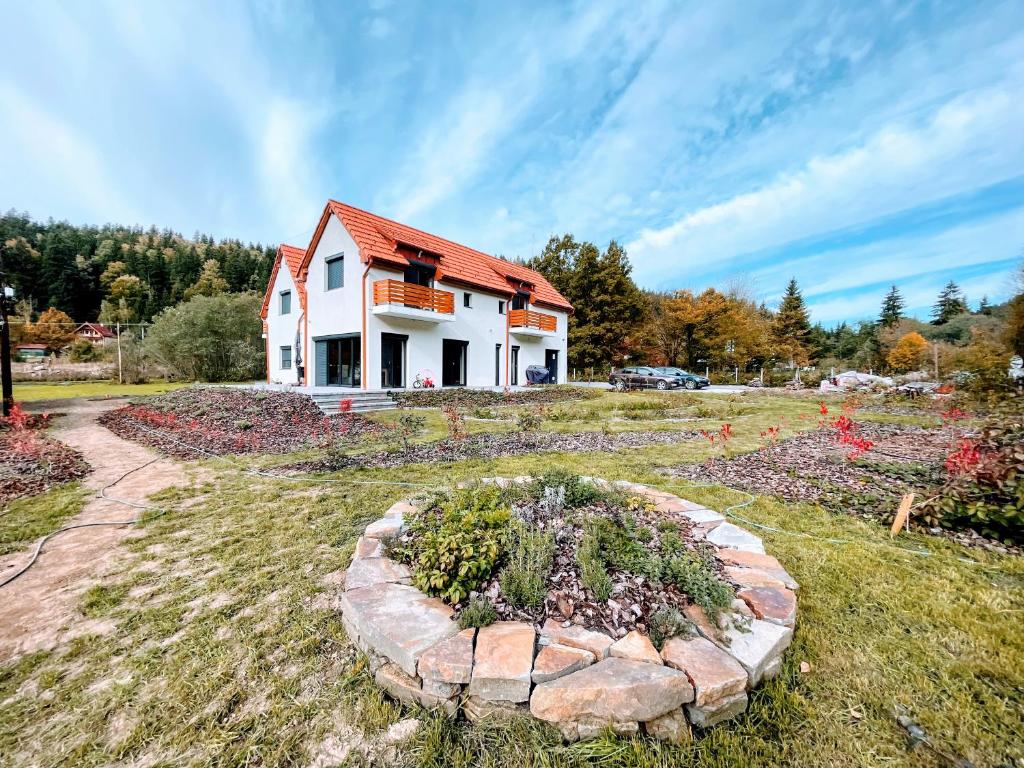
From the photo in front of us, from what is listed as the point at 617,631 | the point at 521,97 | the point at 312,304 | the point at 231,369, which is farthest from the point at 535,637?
the point at 231,369

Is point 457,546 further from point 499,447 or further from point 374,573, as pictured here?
point 499,447

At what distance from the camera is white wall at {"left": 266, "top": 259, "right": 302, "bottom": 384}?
17312mm

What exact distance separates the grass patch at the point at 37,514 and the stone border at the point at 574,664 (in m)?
3.45

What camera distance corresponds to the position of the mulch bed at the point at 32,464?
4599 millimetres

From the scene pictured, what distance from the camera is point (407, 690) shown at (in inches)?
67.5

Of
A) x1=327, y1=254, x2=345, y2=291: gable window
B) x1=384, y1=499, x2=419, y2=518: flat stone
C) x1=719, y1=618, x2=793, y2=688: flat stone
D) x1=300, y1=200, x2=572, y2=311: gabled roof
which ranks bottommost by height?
x1=719, y1=618, x2=793, y2=688: flat stone

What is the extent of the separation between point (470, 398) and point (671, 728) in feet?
40.2

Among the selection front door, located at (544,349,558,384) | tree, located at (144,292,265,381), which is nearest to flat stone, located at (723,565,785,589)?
front door, located at (544,349,558,384)

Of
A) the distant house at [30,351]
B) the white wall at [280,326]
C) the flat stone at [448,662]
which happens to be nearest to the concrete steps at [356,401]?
the white wall at [280,326]

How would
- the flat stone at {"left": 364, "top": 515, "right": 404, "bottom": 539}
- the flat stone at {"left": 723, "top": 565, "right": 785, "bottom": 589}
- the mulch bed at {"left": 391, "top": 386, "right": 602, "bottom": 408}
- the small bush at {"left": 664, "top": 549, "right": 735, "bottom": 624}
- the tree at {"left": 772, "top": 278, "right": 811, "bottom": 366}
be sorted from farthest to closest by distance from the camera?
the tree at {"left": 772, "top": 278, "right": 811, "bottom": 366}, the mulch bed at {"left": 391, "top": 386, "right": 602, "bottom": 408}, the flat stone at {"left": 364, "top": 515, "right": 404, "bottom": 539}, the flat stone at {"left": 723, "top": 565, "right": 785, "bottom": 589}, the small bush at {"left": 664, "top": 549, "right": 735, "bottom": 624}

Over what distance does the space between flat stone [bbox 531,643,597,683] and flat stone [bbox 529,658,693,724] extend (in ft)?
0.11

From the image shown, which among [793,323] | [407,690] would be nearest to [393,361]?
[407,690]

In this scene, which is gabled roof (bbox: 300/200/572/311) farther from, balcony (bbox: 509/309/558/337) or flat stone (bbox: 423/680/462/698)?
flat stone (bbox: 423/680/462/698)

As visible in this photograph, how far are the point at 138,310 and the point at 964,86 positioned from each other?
198 feet
